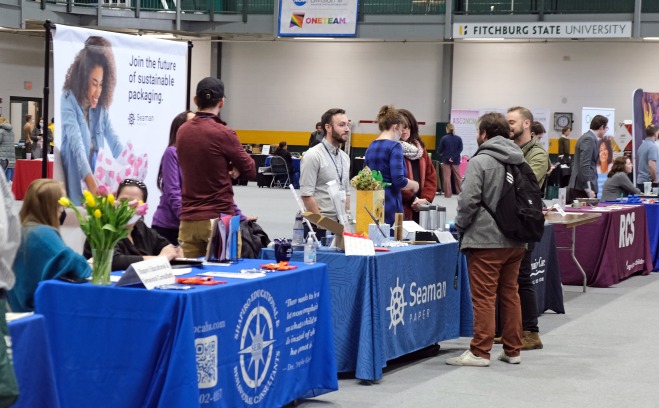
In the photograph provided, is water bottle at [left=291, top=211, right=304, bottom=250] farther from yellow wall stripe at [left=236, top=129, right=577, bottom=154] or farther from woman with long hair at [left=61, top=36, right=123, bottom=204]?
yellow wall stripe at [left=236, top=129, right=577, bottom=154]

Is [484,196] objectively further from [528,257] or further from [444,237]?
[528,257]

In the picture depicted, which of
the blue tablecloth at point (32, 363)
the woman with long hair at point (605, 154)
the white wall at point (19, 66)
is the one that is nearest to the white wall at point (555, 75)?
the woman with long hair at point (605, 154)

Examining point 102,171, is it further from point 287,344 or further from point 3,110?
point 3,110

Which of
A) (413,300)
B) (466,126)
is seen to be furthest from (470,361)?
(466,126)

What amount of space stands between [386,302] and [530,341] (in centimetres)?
137

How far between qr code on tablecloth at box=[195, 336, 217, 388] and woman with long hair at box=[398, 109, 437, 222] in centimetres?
314

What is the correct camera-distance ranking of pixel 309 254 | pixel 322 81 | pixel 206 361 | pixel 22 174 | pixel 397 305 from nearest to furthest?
pixel 206 361, pixel 309 254, pixel 397 305, pixel 22 174, pixel 322 81

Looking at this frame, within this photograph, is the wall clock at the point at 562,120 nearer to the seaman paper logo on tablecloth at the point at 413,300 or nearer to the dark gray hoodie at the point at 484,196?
the seaman paper logo on tablecloth at the point at 413,300

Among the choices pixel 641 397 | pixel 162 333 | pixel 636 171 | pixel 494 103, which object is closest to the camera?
pixel 162 333

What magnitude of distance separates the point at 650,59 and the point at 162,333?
18928 millimetres

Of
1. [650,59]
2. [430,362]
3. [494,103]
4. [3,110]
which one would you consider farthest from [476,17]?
[430,362]

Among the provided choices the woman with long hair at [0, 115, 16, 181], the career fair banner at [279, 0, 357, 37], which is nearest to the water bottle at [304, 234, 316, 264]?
the woman with long hair at [0, 115, 16, 181]

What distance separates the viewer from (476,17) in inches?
817

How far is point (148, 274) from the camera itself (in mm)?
3561
